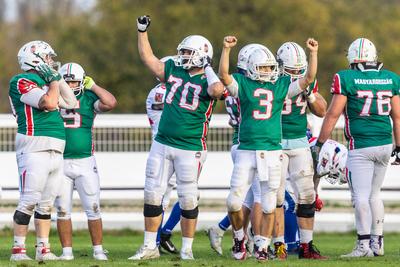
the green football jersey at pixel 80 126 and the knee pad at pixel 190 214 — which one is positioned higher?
the green football jersey at pixel 80 126

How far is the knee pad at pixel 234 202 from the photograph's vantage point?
14469 millimetres

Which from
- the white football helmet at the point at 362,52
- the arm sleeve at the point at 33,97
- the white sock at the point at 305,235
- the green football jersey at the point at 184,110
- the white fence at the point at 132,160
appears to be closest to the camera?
the arm sleeve at the point at 33,97

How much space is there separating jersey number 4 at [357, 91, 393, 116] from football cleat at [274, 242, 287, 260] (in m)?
1.74

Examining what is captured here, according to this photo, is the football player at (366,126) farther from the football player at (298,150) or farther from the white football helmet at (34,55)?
the white football helmet at (34,55)

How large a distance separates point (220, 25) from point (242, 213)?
106ft

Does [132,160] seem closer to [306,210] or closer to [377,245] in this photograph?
[306,210]

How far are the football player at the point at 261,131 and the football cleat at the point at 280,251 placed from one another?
0.42 meters

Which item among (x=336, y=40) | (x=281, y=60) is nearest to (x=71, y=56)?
(x=336, y=40)

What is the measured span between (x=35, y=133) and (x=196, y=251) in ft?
10.9

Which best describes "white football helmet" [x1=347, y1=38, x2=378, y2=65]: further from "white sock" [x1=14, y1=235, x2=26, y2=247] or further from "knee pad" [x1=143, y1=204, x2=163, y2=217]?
"white sock" [x1=14, y1=235, x2=26, y2=247]

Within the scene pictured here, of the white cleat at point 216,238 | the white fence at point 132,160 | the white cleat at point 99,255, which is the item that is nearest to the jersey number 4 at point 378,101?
the white cleat at point 216,238

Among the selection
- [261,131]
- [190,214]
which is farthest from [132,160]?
[261,131]

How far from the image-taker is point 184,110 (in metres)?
14.7

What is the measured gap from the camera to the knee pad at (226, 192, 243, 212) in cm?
1447
